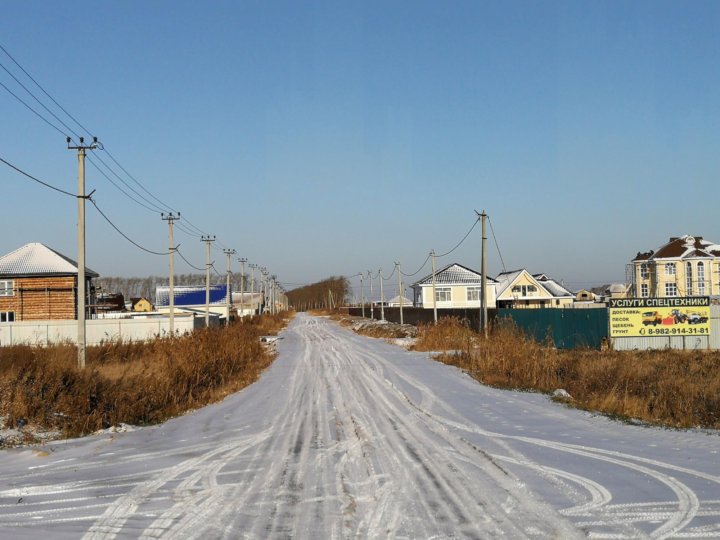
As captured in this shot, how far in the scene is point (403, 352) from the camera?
91.5ft

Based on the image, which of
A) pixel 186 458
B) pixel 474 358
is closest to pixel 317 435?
pixel 186 458

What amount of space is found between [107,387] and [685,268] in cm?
7828

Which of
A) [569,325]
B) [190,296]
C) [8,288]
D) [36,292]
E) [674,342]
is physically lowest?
[674,342]

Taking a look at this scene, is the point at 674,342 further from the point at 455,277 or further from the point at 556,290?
the point at 556,290

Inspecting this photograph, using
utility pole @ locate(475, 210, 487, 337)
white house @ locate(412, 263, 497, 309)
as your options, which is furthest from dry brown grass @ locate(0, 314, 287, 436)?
white house @ locate(412, 263, 497, 309)

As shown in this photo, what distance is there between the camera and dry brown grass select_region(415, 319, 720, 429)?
38.3 ft

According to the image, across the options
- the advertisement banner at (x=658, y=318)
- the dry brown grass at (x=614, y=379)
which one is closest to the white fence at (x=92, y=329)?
the advertisement banner at (x=658, y=318)

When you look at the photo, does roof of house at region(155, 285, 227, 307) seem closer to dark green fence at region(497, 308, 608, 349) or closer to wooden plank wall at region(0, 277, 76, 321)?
wooden plank wall at region(0, 277, 76, 321)

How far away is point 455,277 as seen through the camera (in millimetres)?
86188

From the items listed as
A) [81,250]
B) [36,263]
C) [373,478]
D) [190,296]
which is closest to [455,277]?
[190,296]

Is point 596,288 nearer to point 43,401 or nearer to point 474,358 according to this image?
point 474,358

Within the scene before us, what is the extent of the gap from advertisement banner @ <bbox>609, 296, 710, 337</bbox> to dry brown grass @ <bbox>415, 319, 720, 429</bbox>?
143 inches

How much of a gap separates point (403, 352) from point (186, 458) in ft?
64.5

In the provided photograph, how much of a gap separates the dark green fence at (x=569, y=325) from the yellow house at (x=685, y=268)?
160 ft
